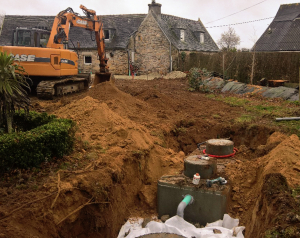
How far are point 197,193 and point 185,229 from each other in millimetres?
821

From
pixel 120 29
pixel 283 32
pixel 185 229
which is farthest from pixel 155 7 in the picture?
pixel 185 229

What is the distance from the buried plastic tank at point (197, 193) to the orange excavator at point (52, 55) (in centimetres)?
830

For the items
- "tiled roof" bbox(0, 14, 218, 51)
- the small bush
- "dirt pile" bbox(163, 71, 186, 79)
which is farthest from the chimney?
the small bush

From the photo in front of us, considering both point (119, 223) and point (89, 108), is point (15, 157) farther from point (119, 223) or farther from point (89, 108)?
point (89, 108)

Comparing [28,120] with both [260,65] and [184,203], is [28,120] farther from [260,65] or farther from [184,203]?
[260,65]

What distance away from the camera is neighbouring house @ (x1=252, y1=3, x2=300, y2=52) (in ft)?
87.7

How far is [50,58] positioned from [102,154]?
25.8 feet

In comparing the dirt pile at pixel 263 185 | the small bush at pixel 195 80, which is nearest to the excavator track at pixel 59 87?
the small bush at pixel 195 80

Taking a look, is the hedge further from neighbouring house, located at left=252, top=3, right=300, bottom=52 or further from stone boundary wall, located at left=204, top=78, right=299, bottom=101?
neighbouring house, located at left=252, top=3, right=300, bottom=52

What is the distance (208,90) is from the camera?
746 inches

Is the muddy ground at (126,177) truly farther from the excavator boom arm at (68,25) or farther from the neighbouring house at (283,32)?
the neighbouring house at (283,32)

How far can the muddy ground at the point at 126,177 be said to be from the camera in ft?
16.0

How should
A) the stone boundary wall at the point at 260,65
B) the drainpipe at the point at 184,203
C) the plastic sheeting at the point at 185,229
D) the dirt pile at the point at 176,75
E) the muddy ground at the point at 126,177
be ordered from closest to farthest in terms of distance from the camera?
the muddy ground at the point at 126,177 → the plastic sheeting at the point at 185,229 → the drainpipe at the point at 184,203 → the stone boundary wall at the point at 260,65 → the dirt pile at the point at 176,75

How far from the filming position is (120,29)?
106 ft
